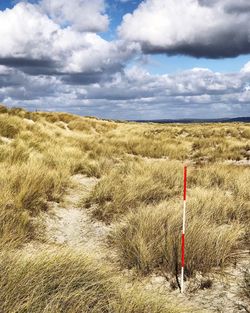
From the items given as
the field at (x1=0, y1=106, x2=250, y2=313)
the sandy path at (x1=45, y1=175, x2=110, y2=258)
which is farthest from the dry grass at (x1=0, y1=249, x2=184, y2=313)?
the sandy path at (x1=45, y1=175, x2=110, y2=258)

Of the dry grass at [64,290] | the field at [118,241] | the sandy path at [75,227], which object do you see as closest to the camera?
the dry grass at [64,290]

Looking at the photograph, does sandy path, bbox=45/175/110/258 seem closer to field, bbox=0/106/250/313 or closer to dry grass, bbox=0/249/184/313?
field, bbox=0/106/250/313

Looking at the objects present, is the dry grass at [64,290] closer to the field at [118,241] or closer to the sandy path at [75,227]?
the field at [118,241]

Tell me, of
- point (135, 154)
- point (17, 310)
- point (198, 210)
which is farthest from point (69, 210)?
point (135, 154)

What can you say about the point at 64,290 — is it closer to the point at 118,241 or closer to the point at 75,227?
the point at 118,241

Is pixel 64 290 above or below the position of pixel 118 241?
above

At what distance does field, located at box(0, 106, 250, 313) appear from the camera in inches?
168

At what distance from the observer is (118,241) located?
685 cm

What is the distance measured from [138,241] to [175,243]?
55cm

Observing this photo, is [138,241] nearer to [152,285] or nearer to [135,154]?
[152,285]

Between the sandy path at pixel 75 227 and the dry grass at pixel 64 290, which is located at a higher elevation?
the dry grass at pixel 64 290

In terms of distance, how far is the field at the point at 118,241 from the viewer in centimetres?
426

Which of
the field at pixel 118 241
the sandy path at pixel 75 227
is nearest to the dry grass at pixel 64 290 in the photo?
the field at pixel 118 241

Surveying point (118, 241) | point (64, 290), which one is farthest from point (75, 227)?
point (64, 290)
